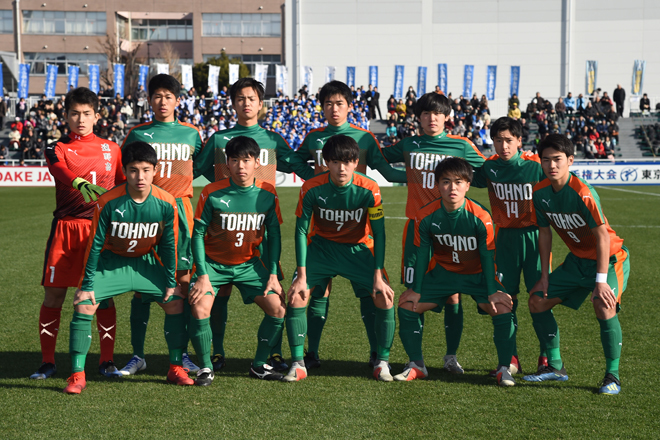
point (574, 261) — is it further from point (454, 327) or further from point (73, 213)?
point (73, 213)

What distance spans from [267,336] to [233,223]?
881 millimetres

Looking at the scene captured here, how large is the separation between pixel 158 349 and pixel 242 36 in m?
54.8

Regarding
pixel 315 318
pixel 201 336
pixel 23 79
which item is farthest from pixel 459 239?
pixel 23 79

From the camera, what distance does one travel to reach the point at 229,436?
3684 millimetres

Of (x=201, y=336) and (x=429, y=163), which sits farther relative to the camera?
(x=429, y=163)

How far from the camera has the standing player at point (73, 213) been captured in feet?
15.7

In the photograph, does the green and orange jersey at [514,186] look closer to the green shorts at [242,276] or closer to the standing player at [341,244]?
the standing player at [341,244]

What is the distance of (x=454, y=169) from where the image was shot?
4496mm

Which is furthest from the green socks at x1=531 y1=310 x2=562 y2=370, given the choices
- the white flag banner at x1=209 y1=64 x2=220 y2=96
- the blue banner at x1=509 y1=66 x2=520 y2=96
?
the blue banner at x1=509 y1=66 x2=520 y2=96

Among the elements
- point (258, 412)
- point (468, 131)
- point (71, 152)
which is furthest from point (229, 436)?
point (468, 131)

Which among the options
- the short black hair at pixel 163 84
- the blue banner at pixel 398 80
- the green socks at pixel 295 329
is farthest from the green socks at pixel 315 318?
the blue banner at pixel 398 80

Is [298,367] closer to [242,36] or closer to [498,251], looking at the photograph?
[498,251]

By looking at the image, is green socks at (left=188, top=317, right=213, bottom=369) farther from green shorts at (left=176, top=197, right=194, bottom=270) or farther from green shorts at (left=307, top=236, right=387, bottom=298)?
green shorts at (left=307, top=236, right=387, bottom=298)

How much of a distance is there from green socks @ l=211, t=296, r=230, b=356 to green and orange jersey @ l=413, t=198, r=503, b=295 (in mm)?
1629
